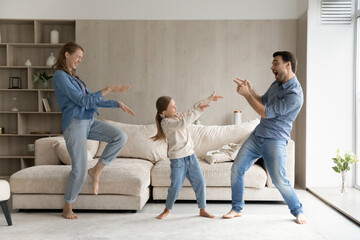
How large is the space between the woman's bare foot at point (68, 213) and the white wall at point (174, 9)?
2908 mm

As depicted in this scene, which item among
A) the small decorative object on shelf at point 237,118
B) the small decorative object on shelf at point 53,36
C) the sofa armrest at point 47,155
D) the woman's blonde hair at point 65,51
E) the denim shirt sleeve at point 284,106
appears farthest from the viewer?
the small decorative object on shelf at point 53,36

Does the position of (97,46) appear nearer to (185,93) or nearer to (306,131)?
(185,93)

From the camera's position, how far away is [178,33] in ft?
18.6

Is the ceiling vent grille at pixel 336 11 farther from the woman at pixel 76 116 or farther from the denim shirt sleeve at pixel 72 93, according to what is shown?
the denim shirt sleeve at pixel 72 93

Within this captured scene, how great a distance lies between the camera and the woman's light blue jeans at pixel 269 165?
3381mm

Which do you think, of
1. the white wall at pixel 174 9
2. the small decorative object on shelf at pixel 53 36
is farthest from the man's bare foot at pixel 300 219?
the small decorative object on shelf at pixel 53 36

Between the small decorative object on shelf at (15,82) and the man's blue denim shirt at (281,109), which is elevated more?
the small decorative object on shelf at (15,82)

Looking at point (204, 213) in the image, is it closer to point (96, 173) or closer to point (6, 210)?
point (96, 173)

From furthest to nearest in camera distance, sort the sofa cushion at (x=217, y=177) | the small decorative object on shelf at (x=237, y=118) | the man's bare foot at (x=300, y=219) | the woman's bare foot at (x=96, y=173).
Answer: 1. the small decorative object on shelf at (x=237, y=118)
2. the sofa cushion at (x=217, y=177)
3. the woman's bare foot at (x=96, y=173)
4. the man's bare foot at (x=300, y=219)

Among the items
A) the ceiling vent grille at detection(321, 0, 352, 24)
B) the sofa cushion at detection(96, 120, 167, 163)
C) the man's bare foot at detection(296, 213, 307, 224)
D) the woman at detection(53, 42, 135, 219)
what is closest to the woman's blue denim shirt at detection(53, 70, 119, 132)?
the woman at detection(53, 42, 135, 219)

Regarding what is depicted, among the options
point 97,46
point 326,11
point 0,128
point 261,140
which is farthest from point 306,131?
point 0,128

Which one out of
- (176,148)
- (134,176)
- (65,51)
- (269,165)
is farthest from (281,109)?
→ (65,51)

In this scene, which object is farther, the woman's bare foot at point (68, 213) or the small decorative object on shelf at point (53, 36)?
the small decorative object on shelf at point (53, 36)

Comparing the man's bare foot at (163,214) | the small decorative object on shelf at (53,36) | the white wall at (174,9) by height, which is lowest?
the man's bare foot at (163,214)
